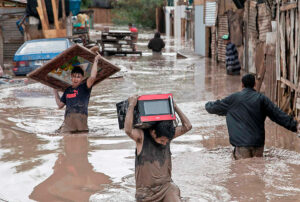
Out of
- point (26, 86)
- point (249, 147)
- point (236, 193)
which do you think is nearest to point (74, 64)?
point (249, 147)

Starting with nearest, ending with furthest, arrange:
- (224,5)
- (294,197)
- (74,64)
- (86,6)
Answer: (294,197) → (74,64) → (224,5) → (86,6)

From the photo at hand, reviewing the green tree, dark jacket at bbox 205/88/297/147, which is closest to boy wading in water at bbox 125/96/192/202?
dark jacket at bbox 205/88/297/147

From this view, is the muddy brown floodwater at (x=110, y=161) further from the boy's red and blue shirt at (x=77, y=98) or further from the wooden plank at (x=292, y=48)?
the wooden plank at (x=292, y=48)

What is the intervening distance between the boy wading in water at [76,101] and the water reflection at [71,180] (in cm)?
87

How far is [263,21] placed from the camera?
48.5ft

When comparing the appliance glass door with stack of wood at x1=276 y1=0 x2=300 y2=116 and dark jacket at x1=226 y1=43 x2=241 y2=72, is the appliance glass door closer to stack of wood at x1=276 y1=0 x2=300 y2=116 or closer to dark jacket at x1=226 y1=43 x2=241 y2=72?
stack of wood at x1=276 y1=0 x2=300 y2=116

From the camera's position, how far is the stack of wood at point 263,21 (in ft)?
46.3

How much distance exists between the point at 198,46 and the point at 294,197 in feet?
69.5

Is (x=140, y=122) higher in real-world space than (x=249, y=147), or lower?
higher

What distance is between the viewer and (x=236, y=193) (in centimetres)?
605

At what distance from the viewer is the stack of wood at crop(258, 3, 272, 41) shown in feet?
46.3

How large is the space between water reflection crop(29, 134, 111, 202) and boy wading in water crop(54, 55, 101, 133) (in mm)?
865

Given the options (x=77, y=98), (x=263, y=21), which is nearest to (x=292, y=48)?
(x=77, y=98)

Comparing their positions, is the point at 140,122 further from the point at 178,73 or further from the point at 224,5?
the point at 224,5
